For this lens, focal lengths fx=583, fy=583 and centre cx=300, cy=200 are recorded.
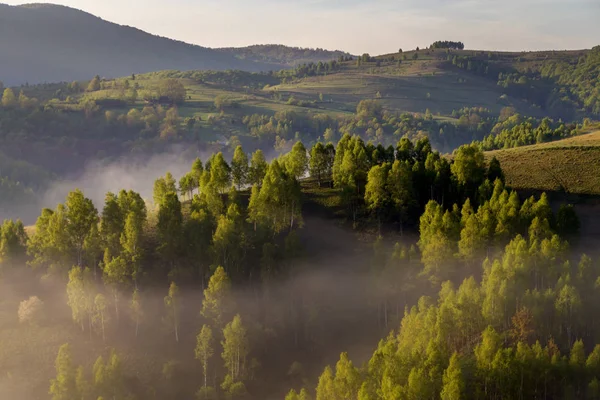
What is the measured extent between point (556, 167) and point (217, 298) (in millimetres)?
76893

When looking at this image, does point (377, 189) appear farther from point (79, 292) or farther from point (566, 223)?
point (79, 292)

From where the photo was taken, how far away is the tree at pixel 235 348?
245 ft

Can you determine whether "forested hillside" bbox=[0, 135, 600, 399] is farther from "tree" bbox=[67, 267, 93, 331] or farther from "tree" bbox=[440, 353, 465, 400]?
"tree" bbox=[440, 353, 465, 400]

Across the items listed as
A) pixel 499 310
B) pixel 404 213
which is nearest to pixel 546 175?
pixel 404 213

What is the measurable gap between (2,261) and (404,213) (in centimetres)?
6352

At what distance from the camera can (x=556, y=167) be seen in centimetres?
11794

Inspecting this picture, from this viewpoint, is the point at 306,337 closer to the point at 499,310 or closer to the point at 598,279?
the point at 499,310

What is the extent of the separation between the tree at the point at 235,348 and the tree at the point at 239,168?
3515 cm

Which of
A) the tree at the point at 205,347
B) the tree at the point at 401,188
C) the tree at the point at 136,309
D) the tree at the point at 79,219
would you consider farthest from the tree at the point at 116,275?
the tree at the point at 401,188

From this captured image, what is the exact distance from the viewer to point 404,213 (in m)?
95.8

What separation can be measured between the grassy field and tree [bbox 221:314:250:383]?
63.1 meters

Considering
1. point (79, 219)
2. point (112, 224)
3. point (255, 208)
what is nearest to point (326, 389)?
point (255, 208)

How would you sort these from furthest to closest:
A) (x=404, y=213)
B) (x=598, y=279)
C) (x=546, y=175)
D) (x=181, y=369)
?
(x=546, y=175) < (x=404, y=213) < (x=181, y=369) < (x=598, y=279)

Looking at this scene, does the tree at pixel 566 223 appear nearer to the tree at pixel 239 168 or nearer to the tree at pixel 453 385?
the tree at pixel 453 385
